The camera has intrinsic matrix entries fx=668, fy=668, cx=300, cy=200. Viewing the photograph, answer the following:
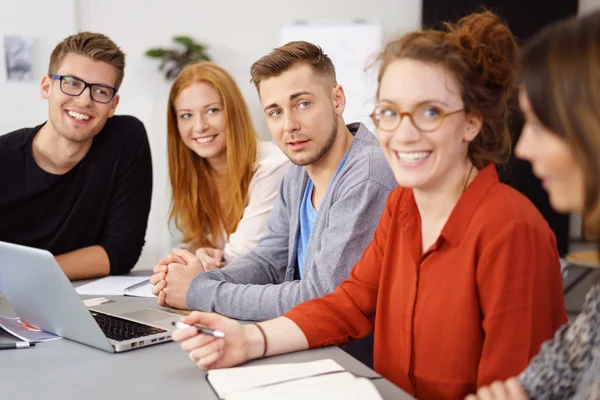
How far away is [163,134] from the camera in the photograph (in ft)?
14.4

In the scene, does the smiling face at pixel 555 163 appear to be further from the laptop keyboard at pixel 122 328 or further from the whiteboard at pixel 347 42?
the whiteboard at pixel 347 42

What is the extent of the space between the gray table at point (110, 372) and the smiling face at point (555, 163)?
0.42 metres

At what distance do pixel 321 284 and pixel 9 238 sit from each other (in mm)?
1302

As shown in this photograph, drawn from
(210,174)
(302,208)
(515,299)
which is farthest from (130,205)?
(515,299)

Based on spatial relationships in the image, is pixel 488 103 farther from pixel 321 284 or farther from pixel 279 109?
pixel 279 109

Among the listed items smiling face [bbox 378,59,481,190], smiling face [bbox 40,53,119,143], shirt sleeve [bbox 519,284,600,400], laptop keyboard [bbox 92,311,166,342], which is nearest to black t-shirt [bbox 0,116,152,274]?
smiling face [bbox 40,53,119,143]

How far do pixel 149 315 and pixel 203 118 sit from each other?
1.05m

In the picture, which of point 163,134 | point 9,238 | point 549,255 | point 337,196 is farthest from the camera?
point 163,134

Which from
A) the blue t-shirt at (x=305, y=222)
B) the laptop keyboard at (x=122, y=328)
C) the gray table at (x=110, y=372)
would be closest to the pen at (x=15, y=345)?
the gray table at (x=110, y=372)

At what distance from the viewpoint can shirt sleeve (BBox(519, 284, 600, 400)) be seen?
95 centimetres

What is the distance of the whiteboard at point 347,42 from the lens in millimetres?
4391

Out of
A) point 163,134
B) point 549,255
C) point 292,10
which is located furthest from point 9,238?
point 292,10

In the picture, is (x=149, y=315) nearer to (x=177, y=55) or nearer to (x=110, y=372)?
(x=110, y=372)

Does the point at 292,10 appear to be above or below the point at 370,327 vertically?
above
